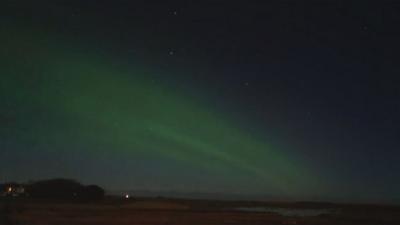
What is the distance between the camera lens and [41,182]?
68.6 m

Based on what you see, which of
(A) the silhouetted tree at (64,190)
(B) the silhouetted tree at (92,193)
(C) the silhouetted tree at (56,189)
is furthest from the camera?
(C) the silhouetted tree at (56,189)

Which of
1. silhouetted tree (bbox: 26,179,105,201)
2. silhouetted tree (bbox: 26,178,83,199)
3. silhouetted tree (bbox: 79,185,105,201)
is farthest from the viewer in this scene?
silhouetted tree (bbox: 26,178,83,199)

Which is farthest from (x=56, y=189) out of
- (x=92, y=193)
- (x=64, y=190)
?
(x=92, y=193)

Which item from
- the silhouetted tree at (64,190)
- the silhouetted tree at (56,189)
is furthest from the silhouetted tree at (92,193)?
the silhouetted tree at (56,189)

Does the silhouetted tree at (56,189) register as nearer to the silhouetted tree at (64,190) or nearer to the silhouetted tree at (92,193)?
the silhouetted tree at (64,190)

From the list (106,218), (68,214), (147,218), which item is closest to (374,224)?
(147,218)

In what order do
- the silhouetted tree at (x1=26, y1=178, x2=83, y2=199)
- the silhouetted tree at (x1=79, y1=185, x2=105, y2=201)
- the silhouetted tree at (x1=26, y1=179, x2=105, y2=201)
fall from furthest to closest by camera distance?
the silhouetted tree at (x1=26, y1=178, x2=83, y2=199)
the silhouetted tree at (x1=26, y1=179, x2=105, y2=201)
the silhouetted tree at (x1=79, y1=185, x2=105, y2=201)

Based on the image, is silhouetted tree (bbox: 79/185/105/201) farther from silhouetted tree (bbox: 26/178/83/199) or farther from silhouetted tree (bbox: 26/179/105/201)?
silhouetted tree (bbox: 26/178/83/199)

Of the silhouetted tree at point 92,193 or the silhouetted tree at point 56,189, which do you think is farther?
the silhouetted tree at point 56,189

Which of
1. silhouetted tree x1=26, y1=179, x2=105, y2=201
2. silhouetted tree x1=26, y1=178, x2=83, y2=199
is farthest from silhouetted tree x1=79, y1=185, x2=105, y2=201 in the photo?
silhouetted tree x1=26, y1=178, x2=83, y2=199

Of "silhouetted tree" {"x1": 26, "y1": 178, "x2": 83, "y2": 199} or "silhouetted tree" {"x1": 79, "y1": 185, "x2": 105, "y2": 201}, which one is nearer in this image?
"silhouetted tree" {"x1": 79, "y1": 185, "x2": 105, "y2": 201}

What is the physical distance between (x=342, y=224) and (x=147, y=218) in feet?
47.7

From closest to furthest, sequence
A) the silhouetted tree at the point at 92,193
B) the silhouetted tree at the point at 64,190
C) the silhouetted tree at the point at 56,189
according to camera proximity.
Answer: the silhouetted tree at the point at 92,193, the silhouetted tree at the point at 64,190, the silhouetted tree at the point at 56,189

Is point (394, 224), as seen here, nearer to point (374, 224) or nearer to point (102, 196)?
point (374, 224)
